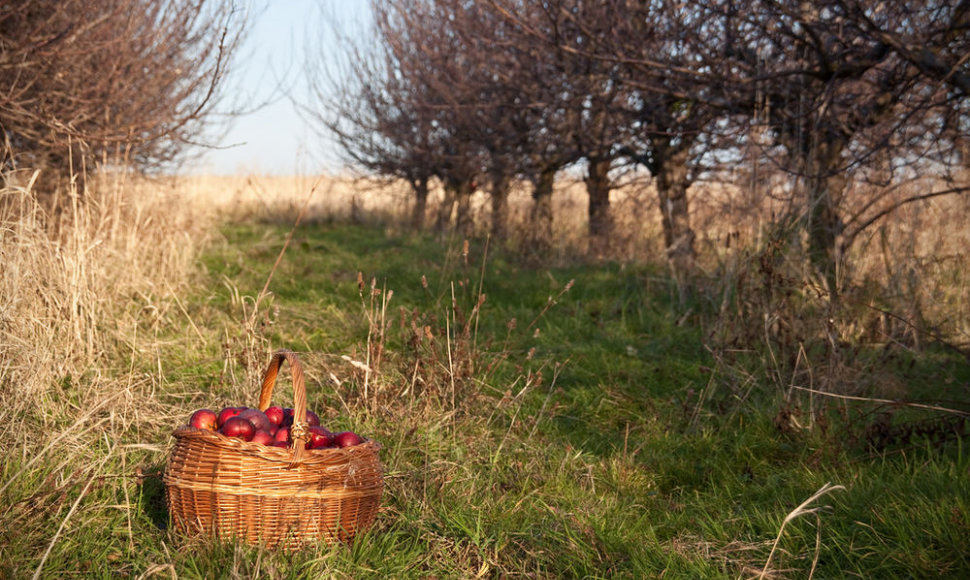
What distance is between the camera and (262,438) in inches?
98.4

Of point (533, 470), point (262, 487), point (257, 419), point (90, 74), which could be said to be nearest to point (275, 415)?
point (257, 419)

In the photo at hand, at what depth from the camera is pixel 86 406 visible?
3.32m

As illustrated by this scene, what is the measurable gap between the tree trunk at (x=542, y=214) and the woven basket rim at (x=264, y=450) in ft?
20.3

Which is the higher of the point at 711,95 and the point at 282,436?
the point at 711,95

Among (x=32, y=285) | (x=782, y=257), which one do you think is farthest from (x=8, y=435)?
(x=782, y=257)

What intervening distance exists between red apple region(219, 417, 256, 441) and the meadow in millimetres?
329

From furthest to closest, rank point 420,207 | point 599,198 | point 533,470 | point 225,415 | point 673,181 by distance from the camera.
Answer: point 420,207
point 599,198
point 673,181
point 533,470
point 225,415

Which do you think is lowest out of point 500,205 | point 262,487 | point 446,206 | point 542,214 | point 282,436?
point 262,487

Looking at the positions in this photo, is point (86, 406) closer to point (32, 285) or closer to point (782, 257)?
point (32, 285)

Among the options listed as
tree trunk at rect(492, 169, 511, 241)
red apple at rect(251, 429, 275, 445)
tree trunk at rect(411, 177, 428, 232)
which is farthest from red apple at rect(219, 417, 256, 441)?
tree trunk at rect(411, 177, 428, 232)

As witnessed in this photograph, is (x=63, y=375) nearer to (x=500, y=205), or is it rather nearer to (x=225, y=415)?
(x=225, y=415)

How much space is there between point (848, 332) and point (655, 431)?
143cm

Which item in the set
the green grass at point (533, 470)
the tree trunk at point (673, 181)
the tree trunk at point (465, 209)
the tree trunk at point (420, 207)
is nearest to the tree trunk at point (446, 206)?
the tree trunk at point (465, 209)

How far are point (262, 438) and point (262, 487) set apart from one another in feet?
0.54
